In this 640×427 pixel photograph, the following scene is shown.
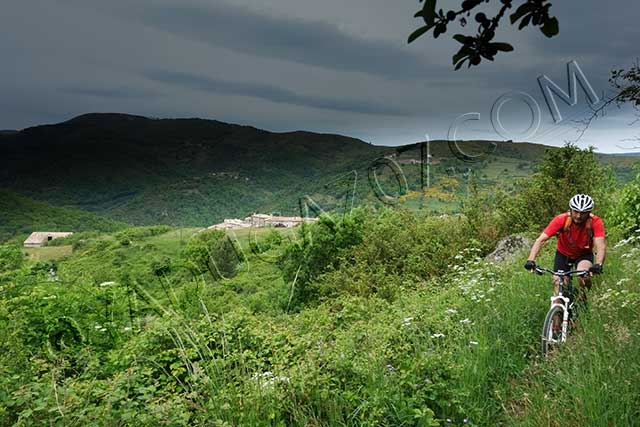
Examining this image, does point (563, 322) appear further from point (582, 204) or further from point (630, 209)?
point (630, 209)

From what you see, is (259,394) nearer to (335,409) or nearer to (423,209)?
(335,409)

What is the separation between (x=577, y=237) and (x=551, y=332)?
1.37m

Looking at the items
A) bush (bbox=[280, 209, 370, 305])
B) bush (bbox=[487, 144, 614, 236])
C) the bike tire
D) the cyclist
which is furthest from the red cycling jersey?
bush (bbox=[280, 209, 370, 305])

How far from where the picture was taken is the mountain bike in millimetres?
5035

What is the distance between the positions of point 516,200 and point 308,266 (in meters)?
13.2

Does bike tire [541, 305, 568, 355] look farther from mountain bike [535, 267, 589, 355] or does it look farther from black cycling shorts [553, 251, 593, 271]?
black cycling shorts [553, 251, 593, 271]

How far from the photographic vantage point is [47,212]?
146 m

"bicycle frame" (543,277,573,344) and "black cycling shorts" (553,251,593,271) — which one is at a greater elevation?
"black cycling shorts" (553,251,593,271)

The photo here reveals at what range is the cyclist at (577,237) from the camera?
5.55 m

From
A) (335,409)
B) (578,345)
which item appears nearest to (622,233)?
(578,345)

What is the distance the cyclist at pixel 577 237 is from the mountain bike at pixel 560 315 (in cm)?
11

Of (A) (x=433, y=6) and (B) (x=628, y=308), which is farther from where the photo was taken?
(B) (x=628, y=308)

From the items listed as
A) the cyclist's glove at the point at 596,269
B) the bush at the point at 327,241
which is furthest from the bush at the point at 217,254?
the cyclist's glove at the point at 596,269

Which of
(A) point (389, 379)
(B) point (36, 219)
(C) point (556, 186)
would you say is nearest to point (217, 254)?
(C) point (556, 186)
